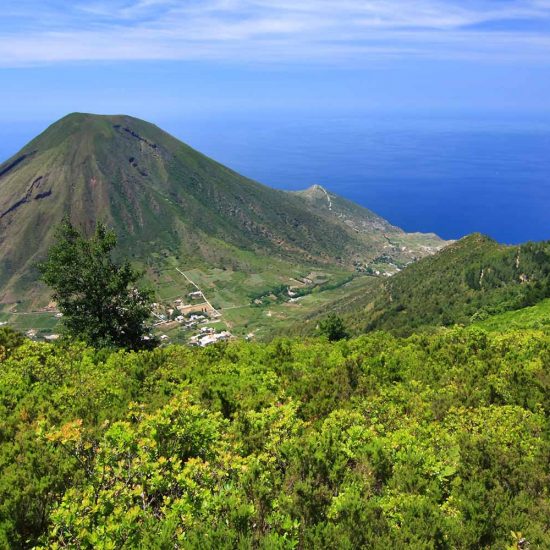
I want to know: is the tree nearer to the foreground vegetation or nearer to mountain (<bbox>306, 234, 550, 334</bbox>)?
the foreground vegetation

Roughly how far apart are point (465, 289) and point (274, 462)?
10830 cm

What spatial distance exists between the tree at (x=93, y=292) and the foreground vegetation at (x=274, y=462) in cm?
1667

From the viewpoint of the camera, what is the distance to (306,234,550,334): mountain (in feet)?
277

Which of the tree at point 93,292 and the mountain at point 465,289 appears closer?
the tree at point 93,292

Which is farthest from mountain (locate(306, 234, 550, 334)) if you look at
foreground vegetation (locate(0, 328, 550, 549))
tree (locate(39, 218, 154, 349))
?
foreground vegetation (locate(0, 328, 550, 549))

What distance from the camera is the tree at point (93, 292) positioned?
122ft

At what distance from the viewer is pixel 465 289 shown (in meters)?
110

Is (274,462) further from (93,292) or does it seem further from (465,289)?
(465,289)

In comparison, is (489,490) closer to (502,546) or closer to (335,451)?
(502,546)

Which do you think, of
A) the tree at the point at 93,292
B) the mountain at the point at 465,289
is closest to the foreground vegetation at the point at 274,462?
the tree at the point at 93,292

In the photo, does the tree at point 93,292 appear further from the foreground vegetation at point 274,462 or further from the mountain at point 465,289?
the mountain at point 465,289

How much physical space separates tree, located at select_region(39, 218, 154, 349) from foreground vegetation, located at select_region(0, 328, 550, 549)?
1667 centimetres

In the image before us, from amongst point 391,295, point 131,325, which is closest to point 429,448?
point 131,325

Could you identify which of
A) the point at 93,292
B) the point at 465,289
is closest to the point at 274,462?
the point at 93,292
